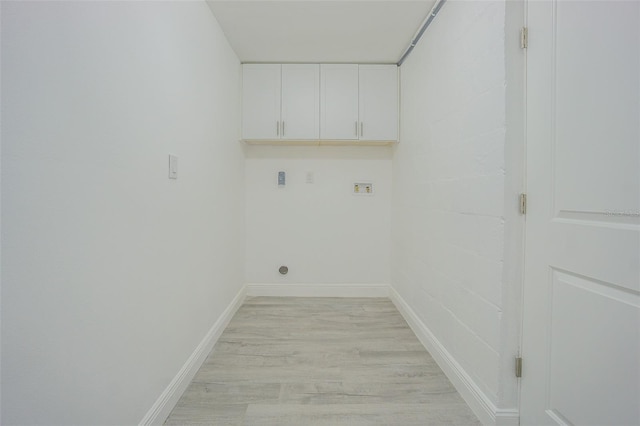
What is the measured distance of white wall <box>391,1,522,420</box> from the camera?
51.7 inches

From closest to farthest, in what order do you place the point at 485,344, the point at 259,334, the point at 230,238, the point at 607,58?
Answer: the point at 607,58
the point at 485,344
the point at 259,334
the point at 230,238

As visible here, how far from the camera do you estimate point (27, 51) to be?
742mm

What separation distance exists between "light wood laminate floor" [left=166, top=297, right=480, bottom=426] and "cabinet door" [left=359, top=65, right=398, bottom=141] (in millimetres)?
1855

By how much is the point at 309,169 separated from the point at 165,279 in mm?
2019

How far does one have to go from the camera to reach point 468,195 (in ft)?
5.20

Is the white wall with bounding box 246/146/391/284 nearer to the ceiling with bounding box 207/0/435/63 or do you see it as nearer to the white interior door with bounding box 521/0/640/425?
the ceiling with bounding box 207/0/435/63

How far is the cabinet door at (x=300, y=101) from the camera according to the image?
2.87 m

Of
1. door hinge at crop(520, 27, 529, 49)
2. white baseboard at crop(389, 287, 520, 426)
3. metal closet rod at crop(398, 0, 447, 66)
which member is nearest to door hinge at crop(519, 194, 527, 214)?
door hinge at crop(520, 27, 529, 49)

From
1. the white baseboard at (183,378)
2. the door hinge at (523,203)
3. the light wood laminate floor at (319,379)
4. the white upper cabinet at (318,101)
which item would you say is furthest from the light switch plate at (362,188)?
the door hinge at (523,203)

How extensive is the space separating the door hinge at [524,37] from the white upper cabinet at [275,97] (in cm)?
186

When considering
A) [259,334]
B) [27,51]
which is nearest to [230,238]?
[259,334]

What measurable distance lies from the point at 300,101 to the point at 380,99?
812mm

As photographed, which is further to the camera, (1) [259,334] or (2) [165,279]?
(1) [259,334]

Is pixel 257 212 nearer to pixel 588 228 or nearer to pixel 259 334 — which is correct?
pixel 259 334
